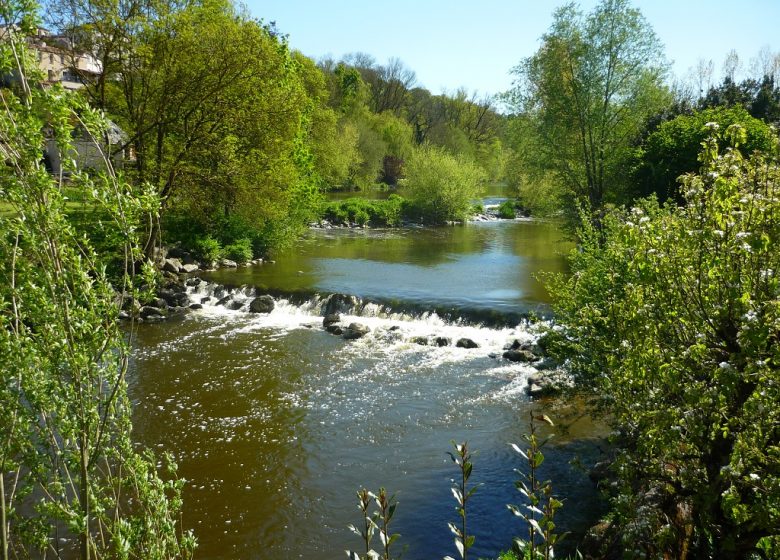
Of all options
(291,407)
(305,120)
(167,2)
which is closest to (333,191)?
(305,120)

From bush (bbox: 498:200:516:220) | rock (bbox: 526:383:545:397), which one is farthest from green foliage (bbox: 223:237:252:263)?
bush (bbox: 498:200:516:220)

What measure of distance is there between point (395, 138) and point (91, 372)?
71953mm

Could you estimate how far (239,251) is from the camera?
2758 cm

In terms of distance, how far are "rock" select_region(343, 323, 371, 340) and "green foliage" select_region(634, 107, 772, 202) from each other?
12.2 meters

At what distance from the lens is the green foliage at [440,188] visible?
44734 millimetres

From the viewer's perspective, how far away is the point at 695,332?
191 inches

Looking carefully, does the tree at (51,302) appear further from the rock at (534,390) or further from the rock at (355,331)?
the rock at (355,331)

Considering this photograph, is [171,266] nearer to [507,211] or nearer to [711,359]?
[711,359]

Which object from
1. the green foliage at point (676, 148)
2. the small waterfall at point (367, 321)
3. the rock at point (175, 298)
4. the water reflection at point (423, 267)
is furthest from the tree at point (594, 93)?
the rock at point (175, 298)

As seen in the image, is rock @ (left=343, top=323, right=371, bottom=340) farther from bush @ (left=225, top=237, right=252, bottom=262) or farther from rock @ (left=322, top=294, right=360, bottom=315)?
bush @ (left=225, top=237, right=252, bottom=262)

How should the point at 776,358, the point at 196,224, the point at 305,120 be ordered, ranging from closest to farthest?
the point at 776,358
the point at 196,224
the point at 305,120

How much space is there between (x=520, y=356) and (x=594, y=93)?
52.5ft

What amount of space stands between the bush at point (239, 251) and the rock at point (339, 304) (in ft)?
26.9

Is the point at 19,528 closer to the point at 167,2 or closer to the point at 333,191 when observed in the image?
the point at 167,2
